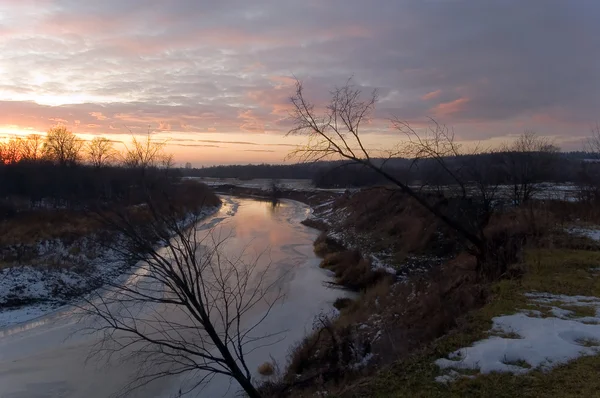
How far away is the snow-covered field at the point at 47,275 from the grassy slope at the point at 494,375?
9450 mm

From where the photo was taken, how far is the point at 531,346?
554 centimetres

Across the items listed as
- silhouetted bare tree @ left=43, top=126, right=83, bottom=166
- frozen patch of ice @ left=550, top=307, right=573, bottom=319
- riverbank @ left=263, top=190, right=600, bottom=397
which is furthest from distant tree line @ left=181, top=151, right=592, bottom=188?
silhouetted bare tree @ left=43, top=126, right=83, bottom=166

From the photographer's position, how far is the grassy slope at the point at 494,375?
4.57 metres

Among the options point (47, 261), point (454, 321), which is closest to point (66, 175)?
point (47, 261)

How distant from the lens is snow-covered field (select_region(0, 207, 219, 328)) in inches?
639

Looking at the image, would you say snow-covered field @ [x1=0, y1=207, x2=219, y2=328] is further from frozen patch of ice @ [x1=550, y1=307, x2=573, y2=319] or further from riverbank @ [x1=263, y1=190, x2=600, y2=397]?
frozen patch of ice @ [x1=550, y1=307, x2=573, y2=319]

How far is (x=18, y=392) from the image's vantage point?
33.3 feet

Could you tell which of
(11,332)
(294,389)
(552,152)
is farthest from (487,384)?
(552,152)

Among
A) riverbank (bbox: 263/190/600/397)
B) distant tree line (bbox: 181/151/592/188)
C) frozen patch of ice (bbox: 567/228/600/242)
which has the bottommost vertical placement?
riverbank (bbox: 263/190/600/397)

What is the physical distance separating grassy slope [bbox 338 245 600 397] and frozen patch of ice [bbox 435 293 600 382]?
0.55ft

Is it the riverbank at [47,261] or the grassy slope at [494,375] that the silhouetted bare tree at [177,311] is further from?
the grassy slope at [494,375]

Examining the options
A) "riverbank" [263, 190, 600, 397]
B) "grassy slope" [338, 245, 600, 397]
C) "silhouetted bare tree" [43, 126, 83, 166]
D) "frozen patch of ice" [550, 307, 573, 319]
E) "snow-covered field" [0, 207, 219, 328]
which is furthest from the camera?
"silhouetted bare tree" [43, 126, 83, 166]

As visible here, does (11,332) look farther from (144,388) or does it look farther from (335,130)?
(335,130)

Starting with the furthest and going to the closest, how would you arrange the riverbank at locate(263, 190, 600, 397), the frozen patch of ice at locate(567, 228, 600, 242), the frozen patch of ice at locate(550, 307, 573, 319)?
1. the frozen patch of ice at locate(567, 228, 600, 242)
2. the frozen patch of ice at locate(550, 307, 573, 319)
3. the riverbank at locate(263, 190, 600, 397)
